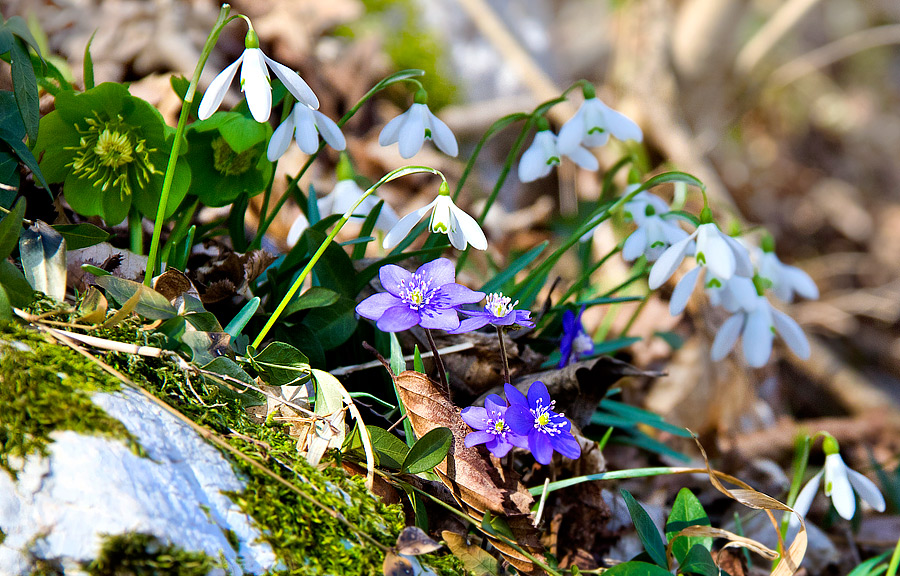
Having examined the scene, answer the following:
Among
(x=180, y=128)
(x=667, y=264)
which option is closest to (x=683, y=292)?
(x=667, y=264)

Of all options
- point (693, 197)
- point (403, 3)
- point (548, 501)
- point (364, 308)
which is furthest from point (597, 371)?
point (403, 3)

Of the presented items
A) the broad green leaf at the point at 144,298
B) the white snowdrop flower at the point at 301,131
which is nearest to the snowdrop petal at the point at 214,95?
the white snowdrop flower at the point at 301,131

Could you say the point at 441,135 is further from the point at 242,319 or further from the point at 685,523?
the point at 685,523

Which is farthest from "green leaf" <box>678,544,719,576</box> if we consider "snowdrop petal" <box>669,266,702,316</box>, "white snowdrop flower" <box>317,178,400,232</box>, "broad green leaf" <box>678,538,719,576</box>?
"white snowdrop flower" <box>317,178,400,232</box>

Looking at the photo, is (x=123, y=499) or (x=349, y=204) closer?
(x=123, y=499)

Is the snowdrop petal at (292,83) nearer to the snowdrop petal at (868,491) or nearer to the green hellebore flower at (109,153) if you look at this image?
the green hellebore flower at (109,153)

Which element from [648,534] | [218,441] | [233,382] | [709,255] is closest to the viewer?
[218,441]
